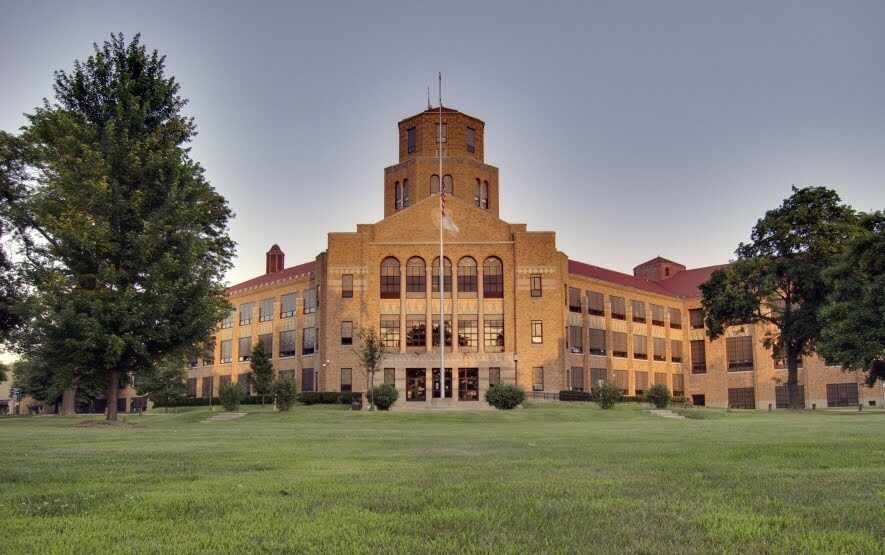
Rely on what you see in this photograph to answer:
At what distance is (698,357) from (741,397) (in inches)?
254

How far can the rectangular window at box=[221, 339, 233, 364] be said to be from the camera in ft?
282

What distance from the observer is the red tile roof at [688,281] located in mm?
91375

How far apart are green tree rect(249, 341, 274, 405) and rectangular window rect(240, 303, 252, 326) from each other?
12923mm

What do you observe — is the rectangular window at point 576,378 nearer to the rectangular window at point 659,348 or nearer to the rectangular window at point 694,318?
the rectangular window at point 659,348

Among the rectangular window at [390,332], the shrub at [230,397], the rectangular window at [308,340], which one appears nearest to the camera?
the shrub at [230,397]

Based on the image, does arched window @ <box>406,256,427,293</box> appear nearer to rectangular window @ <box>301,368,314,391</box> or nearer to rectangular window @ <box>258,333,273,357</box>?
rectangular window @ <box>301,368,314,391</box>

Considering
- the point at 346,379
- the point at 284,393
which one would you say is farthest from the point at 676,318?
the point at 284,393

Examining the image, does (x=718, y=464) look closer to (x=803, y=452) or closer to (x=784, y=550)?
(x=803, y=452)

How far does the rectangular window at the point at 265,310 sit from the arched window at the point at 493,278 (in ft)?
84.0

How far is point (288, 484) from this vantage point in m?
8.67

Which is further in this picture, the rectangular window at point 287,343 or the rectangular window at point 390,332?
the rectangular window at point 287,343

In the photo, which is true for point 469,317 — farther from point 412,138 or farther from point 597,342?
point 412,138

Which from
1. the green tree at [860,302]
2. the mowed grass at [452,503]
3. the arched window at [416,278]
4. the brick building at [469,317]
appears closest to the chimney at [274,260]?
the brick building at [469,317]

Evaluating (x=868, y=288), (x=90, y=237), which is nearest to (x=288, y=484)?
(x=90, y=237)
